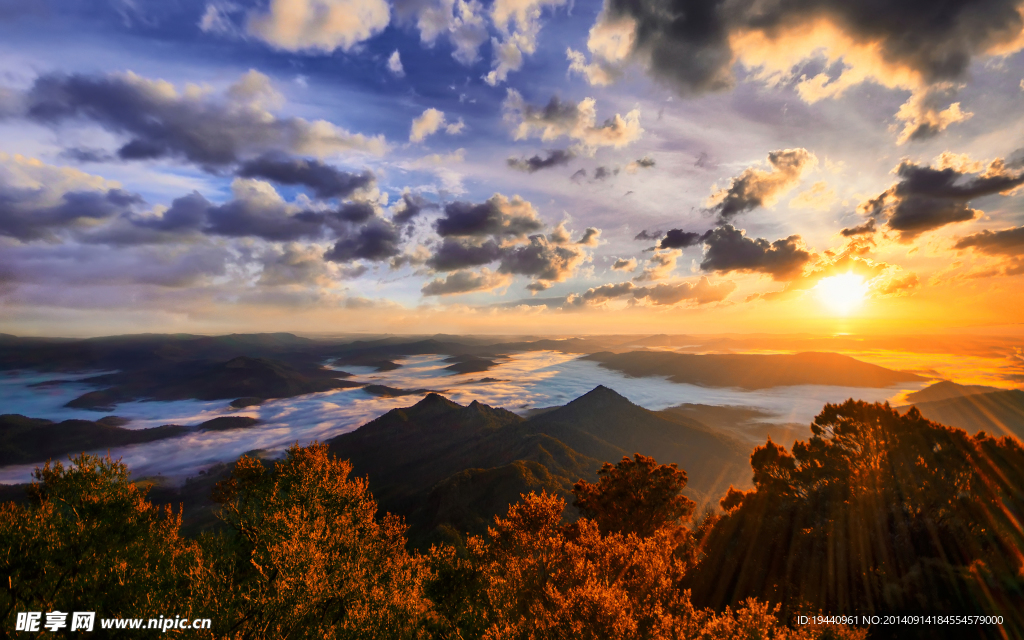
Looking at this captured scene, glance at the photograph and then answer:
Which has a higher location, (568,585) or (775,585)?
(568,585)

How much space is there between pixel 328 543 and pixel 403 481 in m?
132

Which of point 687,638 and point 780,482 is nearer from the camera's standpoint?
point 687,638

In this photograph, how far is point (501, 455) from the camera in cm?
14612

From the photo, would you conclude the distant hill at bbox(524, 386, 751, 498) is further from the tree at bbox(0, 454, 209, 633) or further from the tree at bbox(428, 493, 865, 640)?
the tree at bbox(0, 454, 209, 633)

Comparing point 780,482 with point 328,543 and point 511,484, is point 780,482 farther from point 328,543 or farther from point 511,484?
point 511,484

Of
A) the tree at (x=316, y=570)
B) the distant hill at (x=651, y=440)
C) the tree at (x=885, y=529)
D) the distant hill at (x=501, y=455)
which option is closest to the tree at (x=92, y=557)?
the tree at (x=316, y=570)

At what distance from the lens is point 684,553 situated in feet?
113

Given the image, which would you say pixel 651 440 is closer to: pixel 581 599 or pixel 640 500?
pixel 640 500

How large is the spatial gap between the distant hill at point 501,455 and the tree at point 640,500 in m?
50.5

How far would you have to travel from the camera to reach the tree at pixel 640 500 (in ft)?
146

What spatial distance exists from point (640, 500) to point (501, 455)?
4245 inches

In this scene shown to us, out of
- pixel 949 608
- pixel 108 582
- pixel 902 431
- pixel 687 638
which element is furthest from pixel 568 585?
pixel 902 431

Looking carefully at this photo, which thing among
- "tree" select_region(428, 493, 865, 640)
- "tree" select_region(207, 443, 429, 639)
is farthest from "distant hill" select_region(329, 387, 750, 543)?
"tree" select_region(428, 493, 865, 640)

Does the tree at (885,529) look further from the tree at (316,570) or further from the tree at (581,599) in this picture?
the tree at (316,570)
